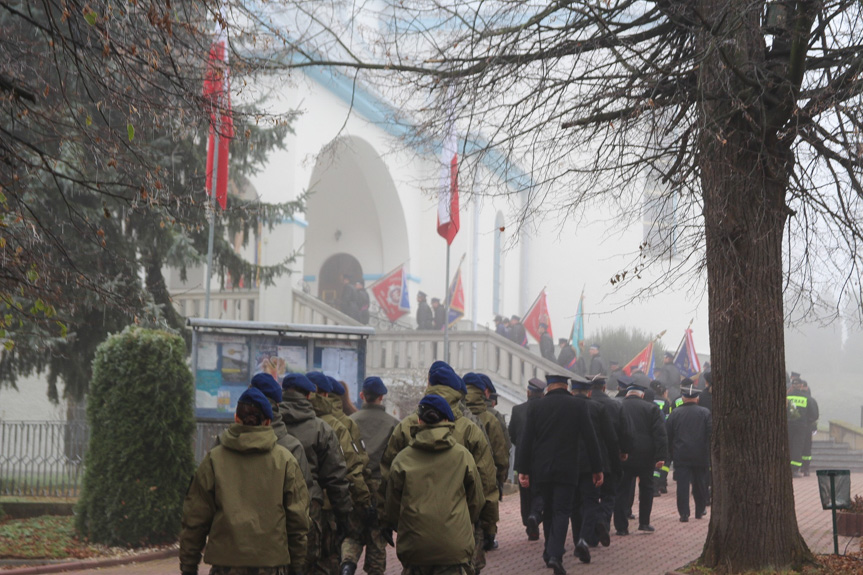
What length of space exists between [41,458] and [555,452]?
22.9 feet

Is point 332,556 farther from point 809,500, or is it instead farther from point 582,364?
point 582,364

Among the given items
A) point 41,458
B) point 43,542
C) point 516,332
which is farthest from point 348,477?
point 516,332

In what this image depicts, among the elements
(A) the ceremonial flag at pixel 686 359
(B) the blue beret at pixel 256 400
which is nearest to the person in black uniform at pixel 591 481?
(B) the blue beret at pixel 256 400

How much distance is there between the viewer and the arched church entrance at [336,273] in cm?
3174

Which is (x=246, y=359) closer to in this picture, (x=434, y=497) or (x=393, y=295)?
(x=434, y=497)

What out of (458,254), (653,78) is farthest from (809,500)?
(458,254)

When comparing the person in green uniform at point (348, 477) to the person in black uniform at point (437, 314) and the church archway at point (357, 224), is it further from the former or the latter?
the church archway at point (357, 224)

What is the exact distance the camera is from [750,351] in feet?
30.9

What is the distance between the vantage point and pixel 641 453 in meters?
13.1

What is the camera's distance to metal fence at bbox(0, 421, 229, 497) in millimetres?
13625

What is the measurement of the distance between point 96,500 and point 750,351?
6.69 meters

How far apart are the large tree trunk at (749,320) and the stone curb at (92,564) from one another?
213 inches

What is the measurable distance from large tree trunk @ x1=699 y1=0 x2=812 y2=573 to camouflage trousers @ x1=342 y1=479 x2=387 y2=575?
300cm

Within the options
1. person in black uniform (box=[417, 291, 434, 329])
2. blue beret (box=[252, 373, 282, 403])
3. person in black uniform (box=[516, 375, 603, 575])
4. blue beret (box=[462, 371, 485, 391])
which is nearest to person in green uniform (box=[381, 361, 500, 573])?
blue beret (box=[252, 373, 282, 403])
